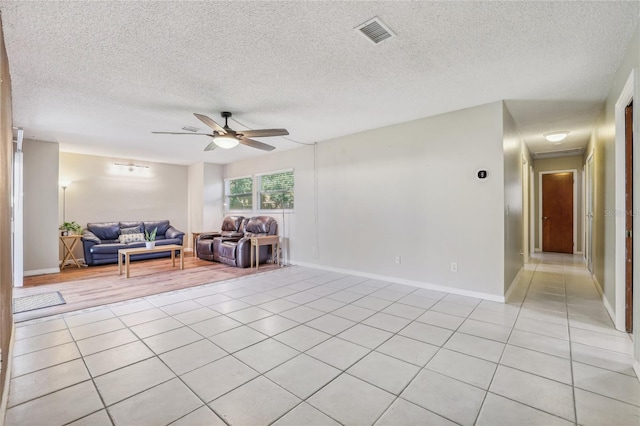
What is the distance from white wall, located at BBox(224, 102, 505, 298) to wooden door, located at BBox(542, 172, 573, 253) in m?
5.35

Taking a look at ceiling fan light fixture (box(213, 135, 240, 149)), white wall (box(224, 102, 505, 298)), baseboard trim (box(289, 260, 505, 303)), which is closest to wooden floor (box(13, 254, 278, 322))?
baseboard trim (box(289, 260, 505, 303))

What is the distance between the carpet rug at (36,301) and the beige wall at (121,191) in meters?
3.33

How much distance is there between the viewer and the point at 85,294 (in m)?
3.86

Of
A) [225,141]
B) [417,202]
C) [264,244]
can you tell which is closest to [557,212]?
[417,202]

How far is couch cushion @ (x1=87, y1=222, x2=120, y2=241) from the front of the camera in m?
6.48

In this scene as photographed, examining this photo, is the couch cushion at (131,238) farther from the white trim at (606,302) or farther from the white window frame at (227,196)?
the white trim at (606,302)

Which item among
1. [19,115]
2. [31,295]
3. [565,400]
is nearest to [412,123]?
[565,400]

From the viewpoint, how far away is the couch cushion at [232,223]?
23.2 feet

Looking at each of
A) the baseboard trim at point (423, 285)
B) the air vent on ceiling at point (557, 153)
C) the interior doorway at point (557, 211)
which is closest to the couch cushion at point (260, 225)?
the baseboard trim at point (423, 285)

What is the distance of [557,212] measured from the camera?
7.27 m

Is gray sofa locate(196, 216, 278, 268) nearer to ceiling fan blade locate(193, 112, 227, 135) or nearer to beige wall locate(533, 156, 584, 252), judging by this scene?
ceiling fan blade locate(193, 112, 227, 135)

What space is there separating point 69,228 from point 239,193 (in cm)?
361

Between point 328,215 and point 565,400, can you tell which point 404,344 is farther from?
point 328,215

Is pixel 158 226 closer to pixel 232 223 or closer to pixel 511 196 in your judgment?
pixel 232 223
